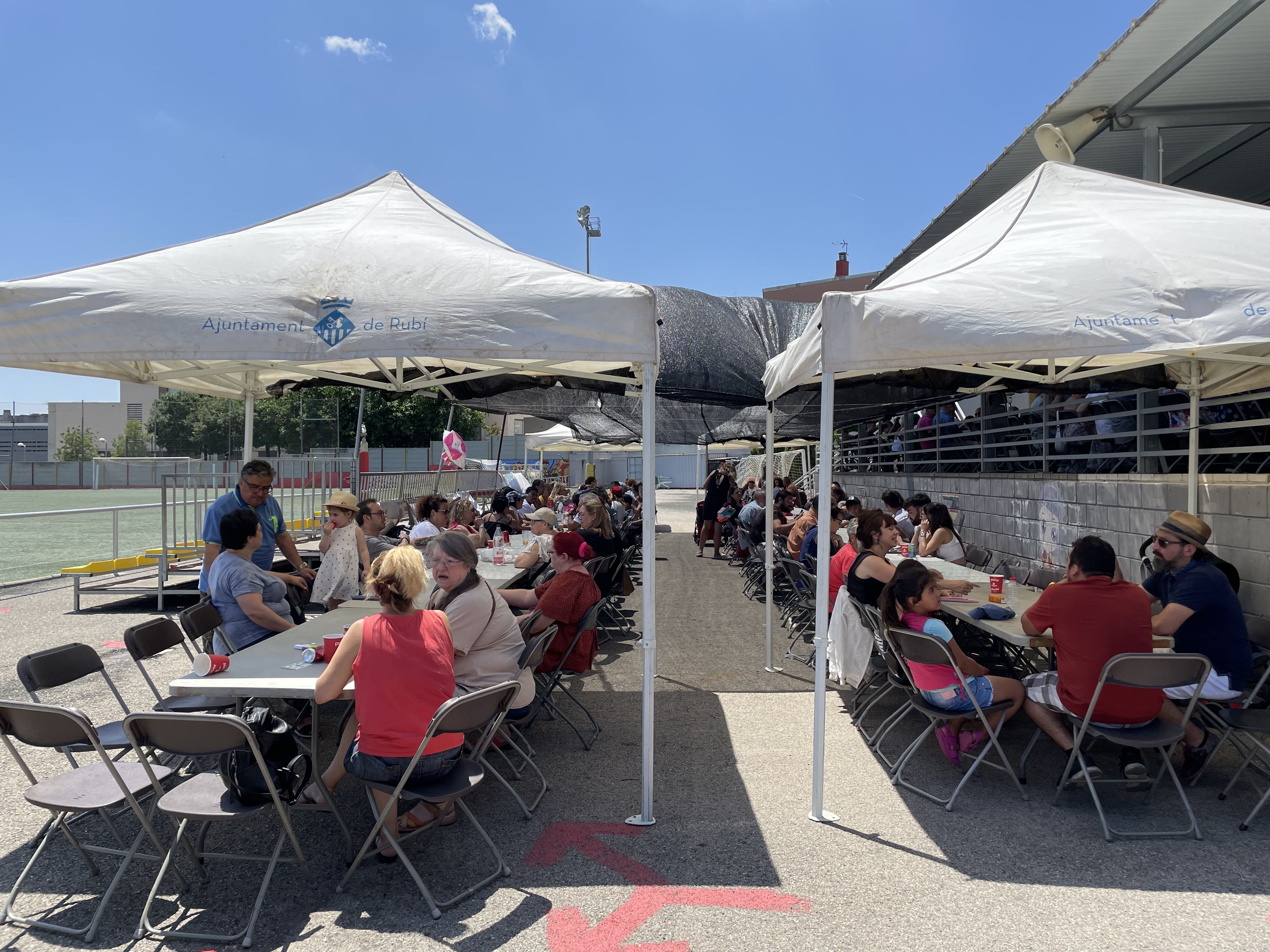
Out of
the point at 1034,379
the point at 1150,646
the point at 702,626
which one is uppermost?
the point at 1034,379

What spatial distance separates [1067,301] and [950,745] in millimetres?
2328

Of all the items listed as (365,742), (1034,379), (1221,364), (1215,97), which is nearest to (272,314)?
(365,742)

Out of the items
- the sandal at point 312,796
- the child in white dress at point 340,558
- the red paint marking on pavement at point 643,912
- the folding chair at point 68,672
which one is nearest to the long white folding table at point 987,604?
the red paint marking on pavement at point 643,912

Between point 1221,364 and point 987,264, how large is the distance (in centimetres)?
212

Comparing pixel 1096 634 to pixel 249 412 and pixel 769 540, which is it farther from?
pixel 249 412

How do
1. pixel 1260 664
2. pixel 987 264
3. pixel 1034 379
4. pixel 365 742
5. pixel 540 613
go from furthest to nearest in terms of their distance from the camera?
pixel 1034 379
pixel 540 613
pixel 1260 664
pixel 987 264
pixel 365 742

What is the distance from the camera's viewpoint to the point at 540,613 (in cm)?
476

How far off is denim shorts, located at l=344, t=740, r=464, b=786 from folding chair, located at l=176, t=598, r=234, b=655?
1446mm

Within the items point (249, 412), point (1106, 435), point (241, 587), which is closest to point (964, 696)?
point (1106, 435)

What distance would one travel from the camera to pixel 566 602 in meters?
4.82

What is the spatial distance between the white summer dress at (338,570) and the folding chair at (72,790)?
245 centimetres

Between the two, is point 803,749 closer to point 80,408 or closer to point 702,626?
point 702,626

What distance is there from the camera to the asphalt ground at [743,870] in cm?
280

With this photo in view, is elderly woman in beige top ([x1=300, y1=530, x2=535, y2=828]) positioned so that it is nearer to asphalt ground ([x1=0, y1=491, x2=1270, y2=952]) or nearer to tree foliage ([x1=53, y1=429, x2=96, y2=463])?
asphalt ground ([x1=0, y1=491, x2=1270, y2=952])
